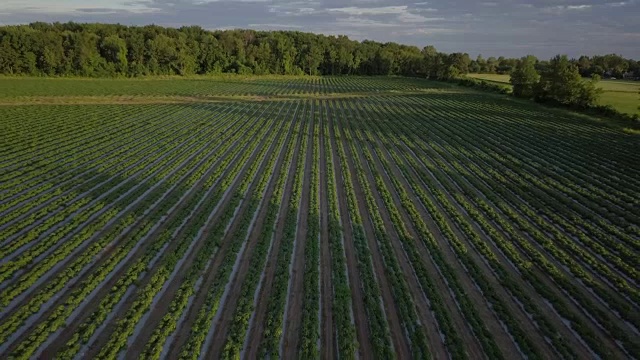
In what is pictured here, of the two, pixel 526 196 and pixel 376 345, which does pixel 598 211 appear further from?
pixel 376 345

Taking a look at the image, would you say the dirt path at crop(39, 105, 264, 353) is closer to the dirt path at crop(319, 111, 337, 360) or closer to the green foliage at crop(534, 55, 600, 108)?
the dirt path at crop(319, 111, 337, 360)

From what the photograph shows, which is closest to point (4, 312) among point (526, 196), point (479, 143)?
point (526, 196)

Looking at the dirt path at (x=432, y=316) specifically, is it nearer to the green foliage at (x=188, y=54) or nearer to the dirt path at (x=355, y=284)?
the dirt path at (x=355, y=284)

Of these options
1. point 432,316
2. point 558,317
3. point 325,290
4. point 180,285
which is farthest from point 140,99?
point 558,317

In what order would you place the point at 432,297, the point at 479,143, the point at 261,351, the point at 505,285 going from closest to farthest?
1. the point at 261,351
2. the point at 432,297
3. the point at 505,285
4. the point at 479,143

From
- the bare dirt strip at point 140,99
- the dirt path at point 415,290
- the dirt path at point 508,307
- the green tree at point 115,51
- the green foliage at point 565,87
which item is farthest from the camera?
the green tree at point 115,51

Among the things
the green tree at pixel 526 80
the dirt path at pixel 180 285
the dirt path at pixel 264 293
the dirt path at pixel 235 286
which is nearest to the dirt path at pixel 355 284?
the dirt path at pixel 264 293

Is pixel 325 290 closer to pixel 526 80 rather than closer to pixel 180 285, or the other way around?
pixel 180 285

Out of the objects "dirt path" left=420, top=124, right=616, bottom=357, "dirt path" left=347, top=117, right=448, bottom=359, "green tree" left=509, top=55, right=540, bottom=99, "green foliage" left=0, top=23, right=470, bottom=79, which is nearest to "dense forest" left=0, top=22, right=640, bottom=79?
"green foliage" left=0, top=23, right=470, bottom=79
